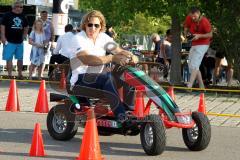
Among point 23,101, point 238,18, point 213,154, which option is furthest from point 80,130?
point 238,18

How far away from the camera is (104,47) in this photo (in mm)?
9359

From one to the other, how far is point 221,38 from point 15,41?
5.09m

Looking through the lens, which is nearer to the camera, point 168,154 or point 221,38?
point 168,154

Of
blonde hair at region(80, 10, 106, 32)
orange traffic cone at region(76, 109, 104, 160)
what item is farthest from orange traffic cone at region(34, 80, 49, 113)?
orange traffic cone at region(76, 109, 104, 160)

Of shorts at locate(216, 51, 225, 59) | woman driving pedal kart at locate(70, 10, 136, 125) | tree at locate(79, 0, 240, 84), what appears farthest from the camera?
shorts at locate(216, 51, 225, 59)

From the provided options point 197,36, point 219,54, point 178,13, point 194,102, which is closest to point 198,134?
point 194,102

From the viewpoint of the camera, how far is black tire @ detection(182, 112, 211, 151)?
8.62 m

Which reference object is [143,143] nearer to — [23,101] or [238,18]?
[23,101]

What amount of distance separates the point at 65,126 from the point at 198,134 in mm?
1818

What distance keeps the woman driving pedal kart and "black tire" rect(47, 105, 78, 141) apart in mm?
335

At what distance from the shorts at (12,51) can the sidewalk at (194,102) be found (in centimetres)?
77

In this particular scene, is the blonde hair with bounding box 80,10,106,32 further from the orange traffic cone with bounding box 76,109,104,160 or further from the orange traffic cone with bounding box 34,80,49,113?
the orange traffic cone with bounding box 34,80,49,113

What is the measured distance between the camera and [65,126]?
9.42m

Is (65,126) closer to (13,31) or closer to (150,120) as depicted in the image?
(150,120)
